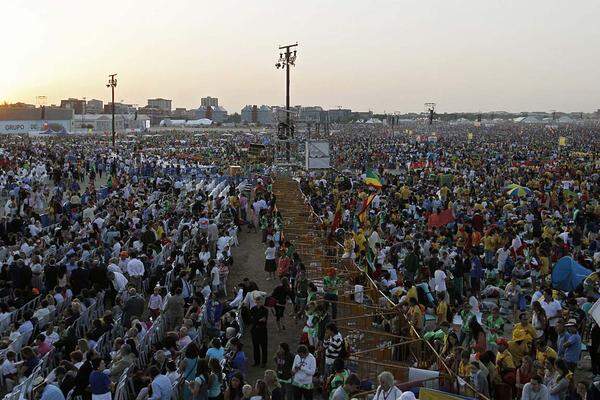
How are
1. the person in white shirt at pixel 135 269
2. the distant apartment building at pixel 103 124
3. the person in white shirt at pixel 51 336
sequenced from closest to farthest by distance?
1. the person in white shirt at pixel 51 336
2. the person in white shirt at pixel 135 269
3. the distant apartment building at pixel 103 124

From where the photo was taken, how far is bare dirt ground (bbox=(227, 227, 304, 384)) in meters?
9.97

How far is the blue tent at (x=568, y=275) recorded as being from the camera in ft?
35.4

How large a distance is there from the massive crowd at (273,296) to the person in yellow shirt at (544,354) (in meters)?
0.03

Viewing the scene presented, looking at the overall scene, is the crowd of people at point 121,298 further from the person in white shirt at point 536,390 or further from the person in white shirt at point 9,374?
the person in white shirt at point 536,390

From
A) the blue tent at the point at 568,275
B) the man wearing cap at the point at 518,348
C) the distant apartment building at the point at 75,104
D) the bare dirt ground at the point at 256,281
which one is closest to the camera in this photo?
the man wearing cap at the point at 518,348

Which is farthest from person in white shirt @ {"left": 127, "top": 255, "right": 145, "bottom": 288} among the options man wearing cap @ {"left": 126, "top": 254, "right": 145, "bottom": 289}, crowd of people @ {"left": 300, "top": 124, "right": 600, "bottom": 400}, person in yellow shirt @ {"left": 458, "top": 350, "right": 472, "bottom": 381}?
person in yellow shirt @ {"left": 458, "top": 350, "right": 472, "bottom": 381}

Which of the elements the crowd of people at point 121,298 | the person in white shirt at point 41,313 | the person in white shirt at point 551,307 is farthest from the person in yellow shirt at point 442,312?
the person in white shirt at point 41,313

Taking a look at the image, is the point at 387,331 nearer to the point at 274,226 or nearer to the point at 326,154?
the point at 274,226

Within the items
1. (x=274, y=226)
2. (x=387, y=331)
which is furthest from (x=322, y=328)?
(x=274, y=226)

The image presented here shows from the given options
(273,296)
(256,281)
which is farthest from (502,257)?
(273,296)

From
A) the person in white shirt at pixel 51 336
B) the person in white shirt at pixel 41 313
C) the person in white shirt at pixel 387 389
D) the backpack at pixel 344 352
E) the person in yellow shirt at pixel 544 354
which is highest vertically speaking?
the person in white shirt at pixel 387 389

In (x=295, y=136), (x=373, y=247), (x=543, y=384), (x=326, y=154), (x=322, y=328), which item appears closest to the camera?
(x=543, y=384)

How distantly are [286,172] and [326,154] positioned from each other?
2.32 meters

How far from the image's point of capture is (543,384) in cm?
658
